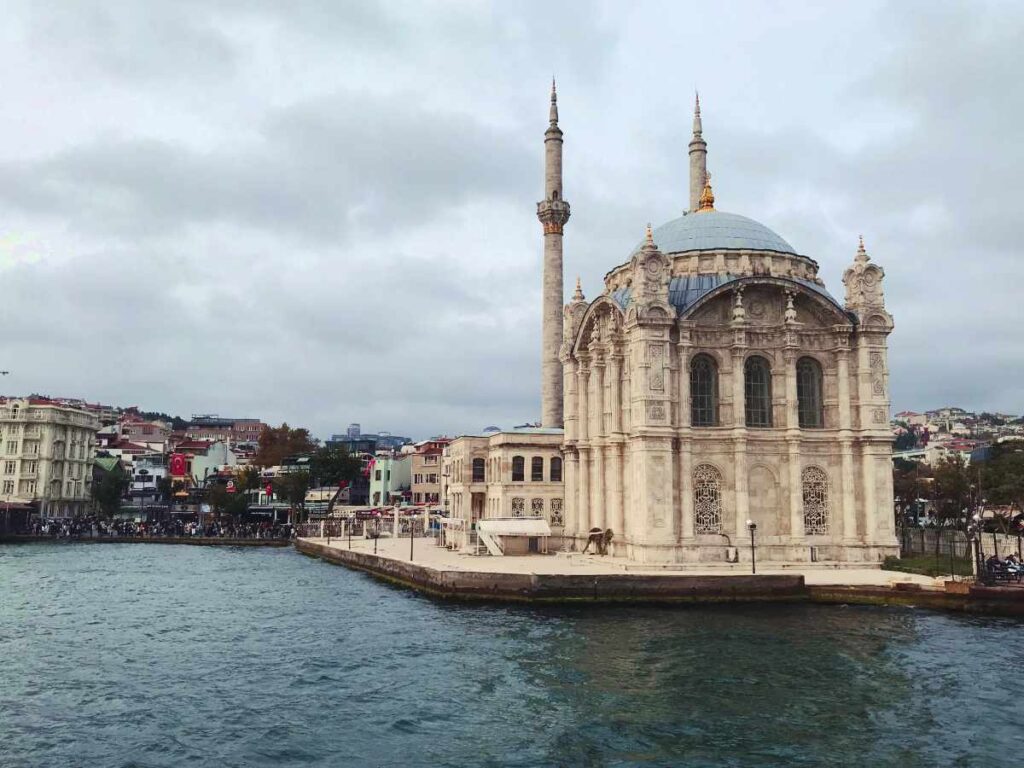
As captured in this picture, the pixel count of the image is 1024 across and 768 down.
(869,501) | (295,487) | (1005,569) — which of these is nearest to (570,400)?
(869,501)

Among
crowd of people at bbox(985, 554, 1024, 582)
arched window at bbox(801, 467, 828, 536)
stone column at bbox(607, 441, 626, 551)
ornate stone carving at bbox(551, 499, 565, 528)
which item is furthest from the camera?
ornate stone carving at bbox(551, 499, 565, 528)

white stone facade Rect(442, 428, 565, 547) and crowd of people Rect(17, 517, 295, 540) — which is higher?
white stone facade Rect(442, 428, 565, 547)

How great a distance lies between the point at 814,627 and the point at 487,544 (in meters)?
20.9

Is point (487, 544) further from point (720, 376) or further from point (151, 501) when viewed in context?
point (151, 501)

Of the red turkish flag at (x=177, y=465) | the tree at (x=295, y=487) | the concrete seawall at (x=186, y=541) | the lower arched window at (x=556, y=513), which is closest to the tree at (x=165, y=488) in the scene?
the red turkish flag at (x=177, y=465)

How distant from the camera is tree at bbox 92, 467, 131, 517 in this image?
86438 millimetres

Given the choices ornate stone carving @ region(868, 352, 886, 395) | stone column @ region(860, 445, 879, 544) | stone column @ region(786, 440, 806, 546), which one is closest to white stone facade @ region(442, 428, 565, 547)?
stone column @ region(786, 440, 806, 546)

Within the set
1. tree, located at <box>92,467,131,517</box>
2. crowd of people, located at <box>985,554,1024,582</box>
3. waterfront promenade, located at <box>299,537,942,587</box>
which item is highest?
tree, located at <box>92,467,131,517</box>

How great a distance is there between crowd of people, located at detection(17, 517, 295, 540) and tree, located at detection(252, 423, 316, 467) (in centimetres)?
2782

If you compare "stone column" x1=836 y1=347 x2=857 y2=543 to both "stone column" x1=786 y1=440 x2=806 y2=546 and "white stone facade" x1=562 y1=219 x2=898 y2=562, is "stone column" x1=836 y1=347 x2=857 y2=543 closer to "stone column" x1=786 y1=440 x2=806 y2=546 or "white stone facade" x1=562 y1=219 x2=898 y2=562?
"white stone facade" x1=562 y1=219 x2=898 y2=562

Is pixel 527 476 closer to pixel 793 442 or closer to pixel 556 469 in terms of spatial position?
pixel 556 469

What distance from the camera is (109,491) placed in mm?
86375

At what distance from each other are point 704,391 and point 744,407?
1894 millimetres

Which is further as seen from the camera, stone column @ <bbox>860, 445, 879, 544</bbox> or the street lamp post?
stone column @ <bbox>860, 445, 879, 544</bbox>
